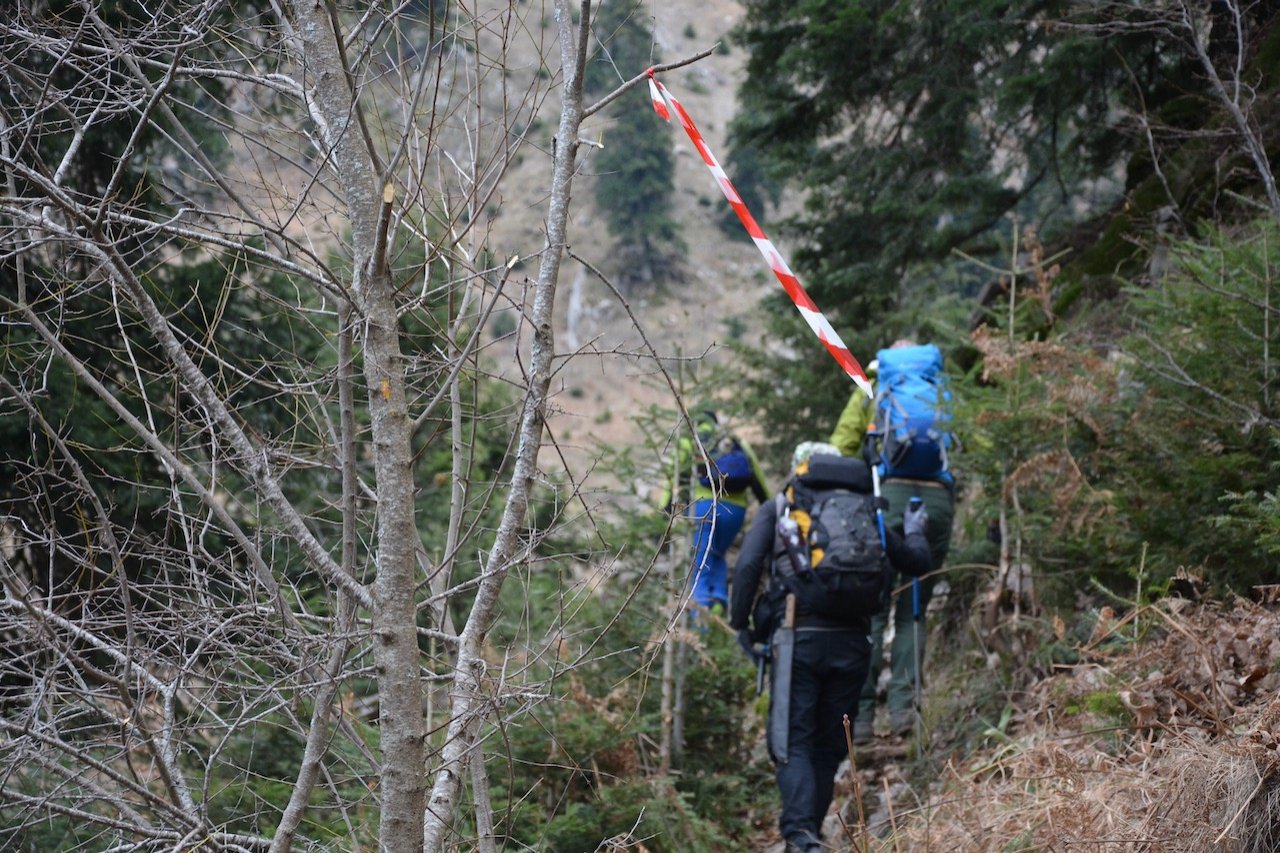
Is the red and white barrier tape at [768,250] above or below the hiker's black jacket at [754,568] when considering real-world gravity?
above

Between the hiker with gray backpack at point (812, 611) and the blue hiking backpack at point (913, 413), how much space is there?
53.8 inches

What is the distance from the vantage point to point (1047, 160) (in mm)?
12133

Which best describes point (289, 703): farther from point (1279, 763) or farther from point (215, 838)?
point (1279, 763)

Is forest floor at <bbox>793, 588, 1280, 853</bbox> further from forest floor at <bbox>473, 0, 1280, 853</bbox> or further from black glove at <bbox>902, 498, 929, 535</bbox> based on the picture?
black glove at <bbox>902, 498, 929, 535</bbox>

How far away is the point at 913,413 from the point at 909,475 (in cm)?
43

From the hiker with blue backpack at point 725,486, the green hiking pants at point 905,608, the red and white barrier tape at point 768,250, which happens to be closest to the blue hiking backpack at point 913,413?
the green hiking pants at point 905,608

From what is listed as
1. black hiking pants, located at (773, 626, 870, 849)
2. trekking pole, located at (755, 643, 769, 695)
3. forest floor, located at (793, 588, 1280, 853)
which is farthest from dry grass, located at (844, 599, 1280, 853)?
trekking pole, located at (755, 643, 769, 695)

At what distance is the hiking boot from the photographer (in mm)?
7100

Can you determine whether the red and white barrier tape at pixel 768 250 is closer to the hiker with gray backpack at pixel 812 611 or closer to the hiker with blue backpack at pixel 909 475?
the hiker with gray backpack at pixel 812 611

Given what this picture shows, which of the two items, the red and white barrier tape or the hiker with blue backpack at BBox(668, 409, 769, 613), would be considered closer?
the red and white barrier tape

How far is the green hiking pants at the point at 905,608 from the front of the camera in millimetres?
7262

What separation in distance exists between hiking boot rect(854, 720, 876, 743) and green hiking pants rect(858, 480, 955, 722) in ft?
0.13

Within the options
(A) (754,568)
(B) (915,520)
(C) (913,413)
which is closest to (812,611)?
(A) (754,568)

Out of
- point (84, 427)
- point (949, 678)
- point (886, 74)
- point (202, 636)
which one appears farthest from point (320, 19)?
point (886, 74)
